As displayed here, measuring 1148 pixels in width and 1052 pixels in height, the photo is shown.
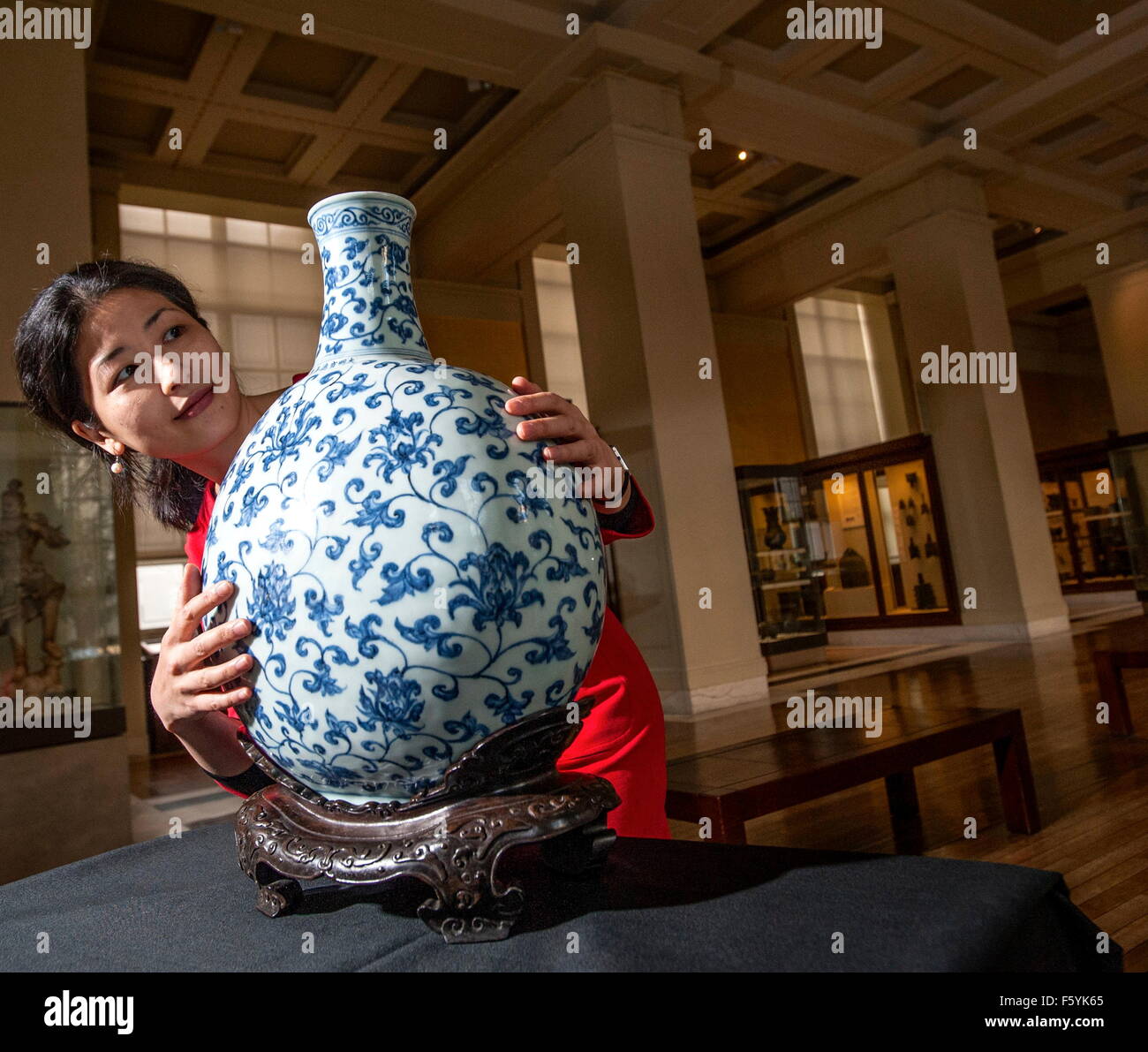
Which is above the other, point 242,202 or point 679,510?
point 242,202

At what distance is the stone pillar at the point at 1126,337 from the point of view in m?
12.7

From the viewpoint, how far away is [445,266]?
35.6 ft

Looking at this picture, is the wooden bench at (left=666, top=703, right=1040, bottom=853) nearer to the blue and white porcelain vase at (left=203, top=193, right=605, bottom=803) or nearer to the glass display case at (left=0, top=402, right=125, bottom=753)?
the blue and white porcelain vase at (left=203, top=193, right=605, bottom=803)

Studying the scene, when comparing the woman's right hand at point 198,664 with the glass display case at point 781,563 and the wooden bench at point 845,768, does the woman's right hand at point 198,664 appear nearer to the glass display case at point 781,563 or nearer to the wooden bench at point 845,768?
the wooden bench at point 845,768

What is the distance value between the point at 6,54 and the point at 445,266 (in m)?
6.02

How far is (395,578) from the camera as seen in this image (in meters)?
0.70

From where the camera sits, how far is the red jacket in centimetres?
119

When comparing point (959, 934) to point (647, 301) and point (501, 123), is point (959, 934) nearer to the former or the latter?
point (647, 301)

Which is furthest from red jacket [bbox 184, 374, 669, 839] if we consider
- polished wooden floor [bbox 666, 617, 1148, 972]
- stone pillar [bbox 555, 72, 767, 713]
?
stone pillar [bbox 555, 72, 767, 713]

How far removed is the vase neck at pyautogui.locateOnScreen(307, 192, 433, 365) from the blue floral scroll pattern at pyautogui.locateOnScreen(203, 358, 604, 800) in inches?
4.5

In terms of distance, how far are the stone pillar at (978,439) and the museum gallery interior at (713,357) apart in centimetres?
4

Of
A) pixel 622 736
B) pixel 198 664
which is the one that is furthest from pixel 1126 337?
pixel 198 664

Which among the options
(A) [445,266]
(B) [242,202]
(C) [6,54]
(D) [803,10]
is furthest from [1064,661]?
(B) [242,202]

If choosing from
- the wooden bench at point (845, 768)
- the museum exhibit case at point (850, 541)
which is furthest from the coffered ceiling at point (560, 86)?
the wooden bench at point (845, 768)
